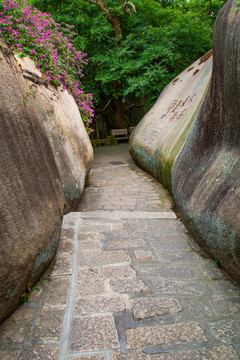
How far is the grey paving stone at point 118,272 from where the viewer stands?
2.57m

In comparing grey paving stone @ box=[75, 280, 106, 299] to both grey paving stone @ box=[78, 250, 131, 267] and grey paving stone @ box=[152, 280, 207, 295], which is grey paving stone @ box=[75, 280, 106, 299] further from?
grey paving stone @ box=[152, 280, 207, 295]

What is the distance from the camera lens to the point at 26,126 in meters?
2.49

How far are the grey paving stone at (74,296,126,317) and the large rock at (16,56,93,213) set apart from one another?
2.04 meters

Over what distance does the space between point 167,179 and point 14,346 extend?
405cm

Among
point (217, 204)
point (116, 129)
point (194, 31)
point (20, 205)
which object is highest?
point (194, 31)

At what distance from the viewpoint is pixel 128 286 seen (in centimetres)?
242

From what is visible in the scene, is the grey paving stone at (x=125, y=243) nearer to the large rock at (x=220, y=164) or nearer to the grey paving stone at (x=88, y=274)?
the grey paving stone at (x=88, y=274)

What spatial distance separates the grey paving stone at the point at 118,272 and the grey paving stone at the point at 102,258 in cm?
9

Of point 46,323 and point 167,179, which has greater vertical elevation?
point 46,323

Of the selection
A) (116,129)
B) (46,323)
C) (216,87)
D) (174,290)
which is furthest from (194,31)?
(46,323)

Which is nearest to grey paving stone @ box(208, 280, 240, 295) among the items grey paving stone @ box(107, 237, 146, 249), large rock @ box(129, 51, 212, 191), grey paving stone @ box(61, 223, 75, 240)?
grey paving stone @ box(107, 237, 146, 249)

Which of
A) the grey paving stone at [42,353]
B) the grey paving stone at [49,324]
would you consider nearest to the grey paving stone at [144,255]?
the grey paving stone at [49,324]

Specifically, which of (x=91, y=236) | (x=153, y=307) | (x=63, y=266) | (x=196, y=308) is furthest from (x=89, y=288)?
(x=91, y=236)

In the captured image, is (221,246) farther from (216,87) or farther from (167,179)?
(167,179)
